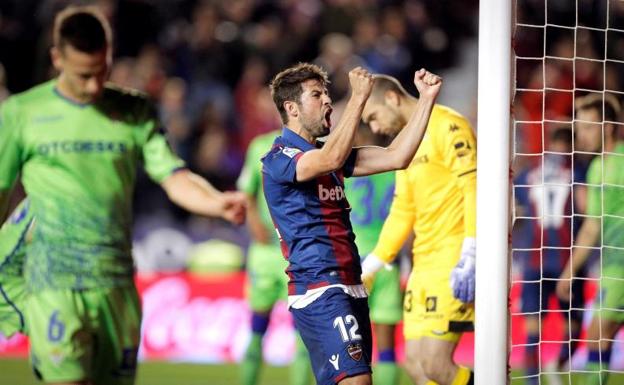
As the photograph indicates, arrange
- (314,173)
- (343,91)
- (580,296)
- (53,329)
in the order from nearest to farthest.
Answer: (314,173) → (53,329) → (343,91) → (580,296)

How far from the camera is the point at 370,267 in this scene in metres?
5.00

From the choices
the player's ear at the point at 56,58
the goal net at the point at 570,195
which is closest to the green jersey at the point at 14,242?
the player's ear at the point at 56,58

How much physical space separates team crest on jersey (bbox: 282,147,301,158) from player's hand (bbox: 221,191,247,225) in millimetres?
833

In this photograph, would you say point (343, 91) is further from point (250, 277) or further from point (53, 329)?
point (53, 329)

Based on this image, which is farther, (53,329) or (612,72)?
(612,72)

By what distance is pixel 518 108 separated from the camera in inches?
205

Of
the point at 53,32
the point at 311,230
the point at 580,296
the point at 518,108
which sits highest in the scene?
the point at 53,32

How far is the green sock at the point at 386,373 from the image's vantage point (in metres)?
5.05

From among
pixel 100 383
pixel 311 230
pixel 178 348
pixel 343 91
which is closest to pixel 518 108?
pixel 343 91

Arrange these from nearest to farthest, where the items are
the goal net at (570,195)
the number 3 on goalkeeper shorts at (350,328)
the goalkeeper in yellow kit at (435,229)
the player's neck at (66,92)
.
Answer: the number 3 on goalkeeper shorts at (350,328) → the player's neck at (66,92) → the goalkeeper in yellow kit at (435,229) → the goal net at (570,195)

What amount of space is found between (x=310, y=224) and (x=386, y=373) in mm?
1333

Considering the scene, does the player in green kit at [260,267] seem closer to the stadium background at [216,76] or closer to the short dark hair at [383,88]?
the stadium background at [216,76]

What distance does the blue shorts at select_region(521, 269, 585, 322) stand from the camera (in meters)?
5.28

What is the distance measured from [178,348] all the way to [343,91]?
1.56 metres
